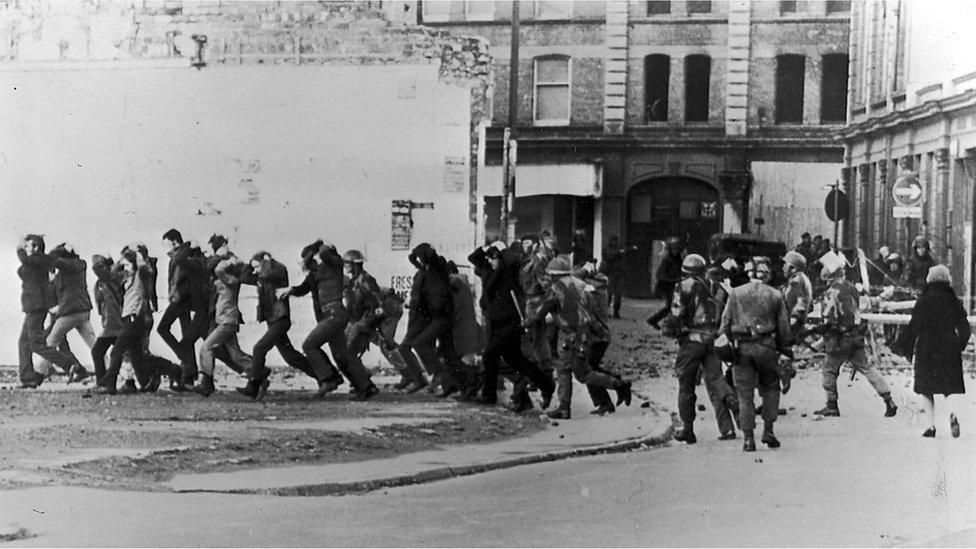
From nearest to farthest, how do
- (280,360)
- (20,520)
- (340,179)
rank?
(20,520)
(340,179)
(280,360)

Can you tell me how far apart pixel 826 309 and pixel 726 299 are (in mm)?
1393

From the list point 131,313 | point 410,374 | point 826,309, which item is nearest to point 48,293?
point 131,313

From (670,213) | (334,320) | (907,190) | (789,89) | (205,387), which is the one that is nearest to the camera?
(789,89)

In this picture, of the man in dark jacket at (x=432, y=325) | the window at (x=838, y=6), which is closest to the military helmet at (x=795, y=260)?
the window at (x=838, y=6)

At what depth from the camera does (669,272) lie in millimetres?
12094

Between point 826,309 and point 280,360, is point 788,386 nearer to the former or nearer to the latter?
point 826,309

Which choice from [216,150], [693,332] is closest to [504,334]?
[693,332]

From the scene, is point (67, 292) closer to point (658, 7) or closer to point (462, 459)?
point (462, 459)

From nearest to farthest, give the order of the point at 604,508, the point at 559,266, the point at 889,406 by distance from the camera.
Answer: the point at 604,508, the point at 559,266, the point at 889,406

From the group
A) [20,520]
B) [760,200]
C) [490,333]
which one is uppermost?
[760,200]

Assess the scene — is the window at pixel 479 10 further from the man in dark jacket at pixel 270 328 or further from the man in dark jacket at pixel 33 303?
the man in dark jacket at pixel 33 303

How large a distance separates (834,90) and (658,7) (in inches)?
57.0

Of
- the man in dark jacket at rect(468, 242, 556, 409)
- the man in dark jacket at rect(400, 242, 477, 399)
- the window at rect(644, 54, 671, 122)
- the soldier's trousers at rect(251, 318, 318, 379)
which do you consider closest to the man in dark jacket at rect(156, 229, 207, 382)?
the soldier's trousers at rect(251, 318, 318, 379)

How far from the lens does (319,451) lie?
36.5 ft
